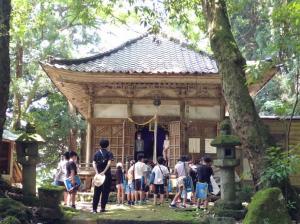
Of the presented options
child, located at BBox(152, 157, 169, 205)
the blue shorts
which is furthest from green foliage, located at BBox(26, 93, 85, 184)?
child, located at BBox(152, 157, 169, 205)

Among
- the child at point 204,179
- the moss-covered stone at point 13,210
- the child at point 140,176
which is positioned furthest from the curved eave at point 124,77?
the moss-covered stone at point 13,210

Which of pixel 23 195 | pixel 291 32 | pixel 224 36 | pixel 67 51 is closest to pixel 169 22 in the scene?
pixel 224 36

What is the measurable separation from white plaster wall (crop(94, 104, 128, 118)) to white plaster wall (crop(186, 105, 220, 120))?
8.03 feet

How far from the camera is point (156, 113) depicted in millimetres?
15938

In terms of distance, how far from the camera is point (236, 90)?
29.0 feet

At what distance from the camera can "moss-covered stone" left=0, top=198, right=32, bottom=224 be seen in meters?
7.51

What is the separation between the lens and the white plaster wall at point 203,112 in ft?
52.1

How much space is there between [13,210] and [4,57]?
10.6 feet

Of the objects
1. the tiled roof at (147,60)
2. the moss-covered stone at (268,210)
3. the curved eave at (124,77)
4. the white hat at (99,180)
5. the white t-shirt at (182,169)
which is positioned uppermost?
the tiled roof at (147,60)

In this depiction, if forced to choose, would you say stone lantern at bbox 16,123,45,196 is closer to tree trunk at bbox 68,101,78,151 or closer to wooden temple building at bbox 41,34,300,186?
wooden temple building at bbox 41,34,300,186

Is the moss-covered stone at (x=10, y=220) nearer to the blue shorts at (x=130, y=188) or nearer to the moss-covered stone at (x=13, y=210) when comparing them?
the moss-covered stone at (x=13, y=210)

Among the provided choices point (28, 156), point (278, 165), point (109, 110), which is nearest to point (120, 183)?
point (28, 156)

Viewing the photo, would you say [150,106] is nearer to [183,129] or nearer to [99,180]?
[183,129]

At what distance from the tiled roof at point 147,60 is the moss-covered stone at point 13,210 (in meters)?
7.40
